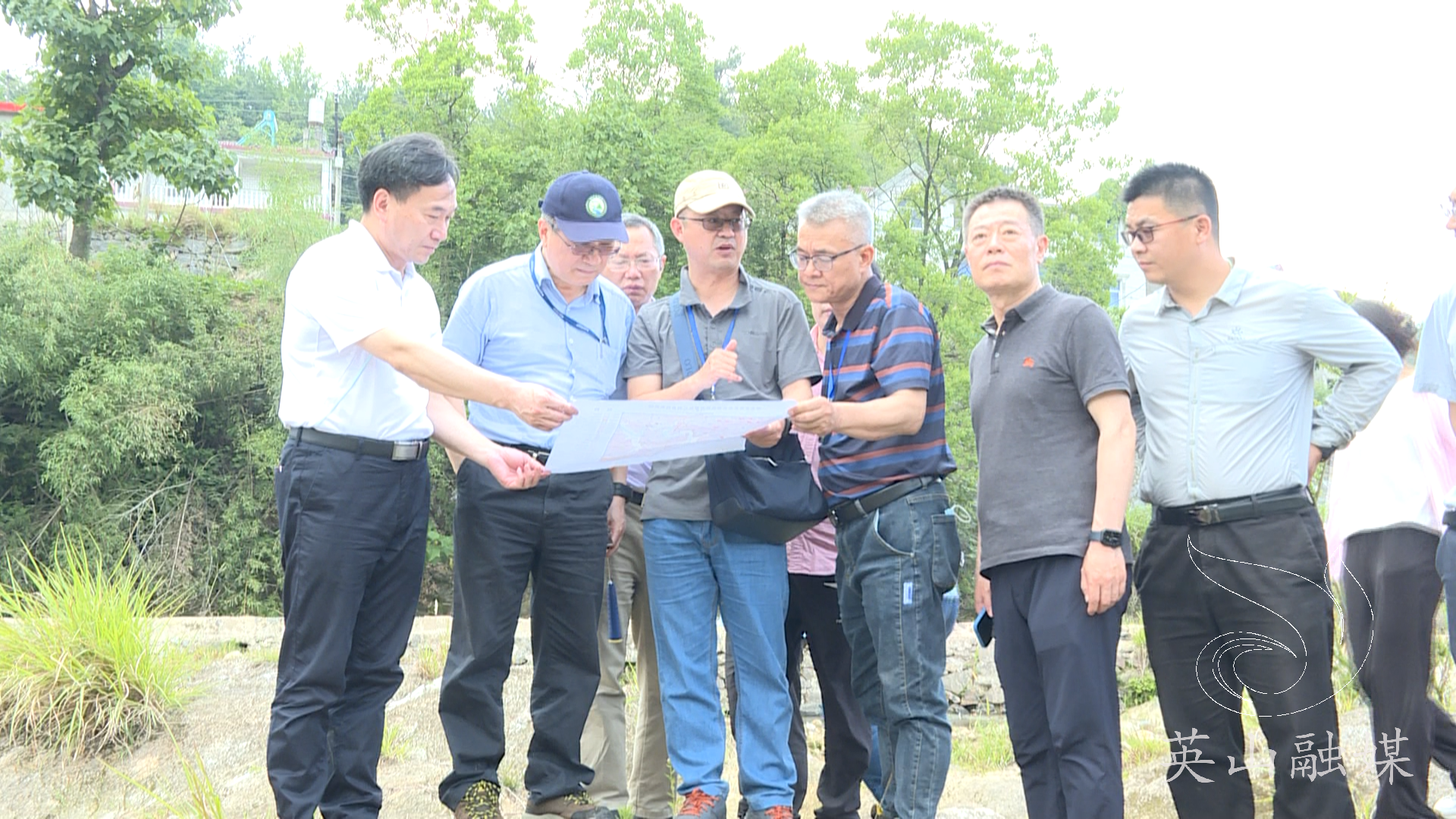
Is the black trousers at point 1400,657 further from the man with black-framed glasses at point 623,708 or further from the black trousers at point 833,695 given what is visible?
the man with black-framed glasses at point 623,708

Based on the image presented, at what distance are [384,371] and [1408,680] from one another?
3.58m

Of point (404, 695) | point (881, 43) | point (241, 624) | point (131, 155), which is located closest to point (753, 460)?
point (404, 695)

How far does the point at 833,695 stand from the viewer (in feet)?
14.5

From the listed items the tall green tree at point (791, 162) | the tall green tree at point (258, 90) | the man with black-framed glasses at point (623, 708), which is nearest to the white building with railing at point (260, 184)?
the tall green tree at point (791, 162)

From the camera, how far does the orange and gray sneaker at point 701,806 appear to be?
379cm

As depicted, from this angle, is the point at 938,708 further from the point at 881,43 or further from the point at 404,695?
the point at 881,43

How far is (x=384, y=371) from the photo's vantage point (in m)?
3.69

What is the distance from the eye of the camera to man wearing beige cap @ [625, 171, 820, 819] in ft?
12.6

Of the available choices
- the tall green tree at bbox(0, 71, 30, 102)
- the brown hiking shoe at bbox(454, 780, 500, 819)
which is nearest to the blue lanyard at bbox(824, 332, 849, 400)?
the brown hiking shoe at bbox(454, 780, 500, 819)

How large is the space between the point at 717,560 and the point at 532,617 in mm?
689

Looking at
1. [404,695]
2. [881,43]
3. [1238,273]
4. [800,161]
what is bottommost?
[404,695]

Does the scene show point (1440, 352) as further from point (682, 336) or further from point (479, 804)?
point (479, 804)

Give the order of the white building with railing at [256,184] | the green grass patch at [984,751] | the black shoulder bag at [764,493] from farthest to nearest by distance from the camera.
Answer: the white building with railing at [256,184] < the green grass patch at [984,751] < the black shoulder bag at [764,493]

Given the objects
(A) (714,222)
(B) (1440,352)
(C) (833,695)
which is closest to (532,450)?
(A) (714,222)
